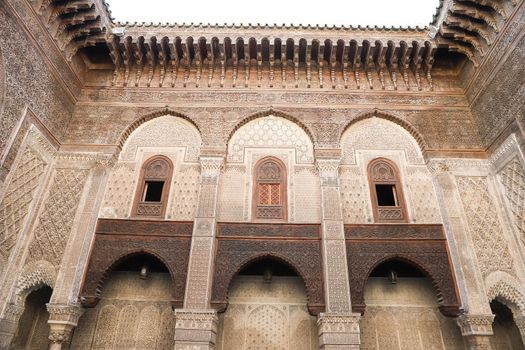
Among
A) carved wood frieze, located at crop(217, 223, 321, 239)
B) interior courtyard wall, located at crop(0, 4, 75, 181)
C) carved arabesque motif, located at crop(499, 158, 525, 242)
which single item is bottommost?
carved wood frieze, located at crop(217, 223, 321, 239)

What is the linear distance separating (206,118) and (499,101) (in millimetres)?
5039

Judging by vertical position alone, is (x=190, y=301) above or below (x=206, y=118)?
below

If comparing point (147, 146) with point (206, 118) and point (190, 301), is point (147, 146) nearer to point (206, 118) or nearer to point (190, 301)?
point (206, 118)

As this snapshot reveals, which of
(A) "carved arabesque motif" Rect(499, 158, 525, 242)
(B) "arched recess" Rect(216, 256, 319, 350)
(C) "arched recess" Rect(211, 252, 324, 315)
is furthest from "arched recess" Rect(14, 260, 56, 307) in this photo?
(A) "carved arabesque motif" Rect(499, 158, 525, 242)

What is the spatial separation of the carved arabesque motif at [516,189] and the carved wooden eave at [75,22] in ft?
24.3

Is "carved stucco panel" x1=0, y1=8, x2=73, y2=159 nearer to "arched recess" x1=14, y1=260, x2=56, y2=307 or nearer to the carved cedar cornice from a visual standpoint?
the carved cedar cornice

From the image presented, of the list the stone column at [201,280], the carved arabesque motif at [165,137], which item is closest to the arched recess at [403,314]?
the stone column at [201,280]

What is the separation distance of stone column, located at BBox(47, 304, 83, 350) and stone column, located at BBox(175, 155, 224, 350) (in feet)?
5.03

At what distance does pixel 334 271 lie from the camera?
5156 mm

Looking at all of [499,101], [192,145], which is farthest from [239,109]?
[499,101]

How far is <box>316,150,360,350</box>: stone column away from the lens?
4.72 m

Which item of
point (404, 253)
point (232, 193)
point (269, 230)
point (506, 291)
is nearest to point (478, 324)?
point (506, 291)

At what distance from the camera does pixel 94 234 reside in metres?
5.57

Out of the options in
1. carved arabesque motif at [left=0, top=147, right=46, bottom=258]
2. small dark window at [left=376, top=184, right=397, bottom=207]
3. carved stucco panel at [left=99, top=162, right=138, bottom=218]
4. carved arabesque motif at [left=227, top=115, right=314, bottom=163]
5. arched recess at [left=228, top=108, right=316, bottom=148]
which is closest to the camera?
carved arabesque motif at [left=0, top=147, right=46, bottom=258]
